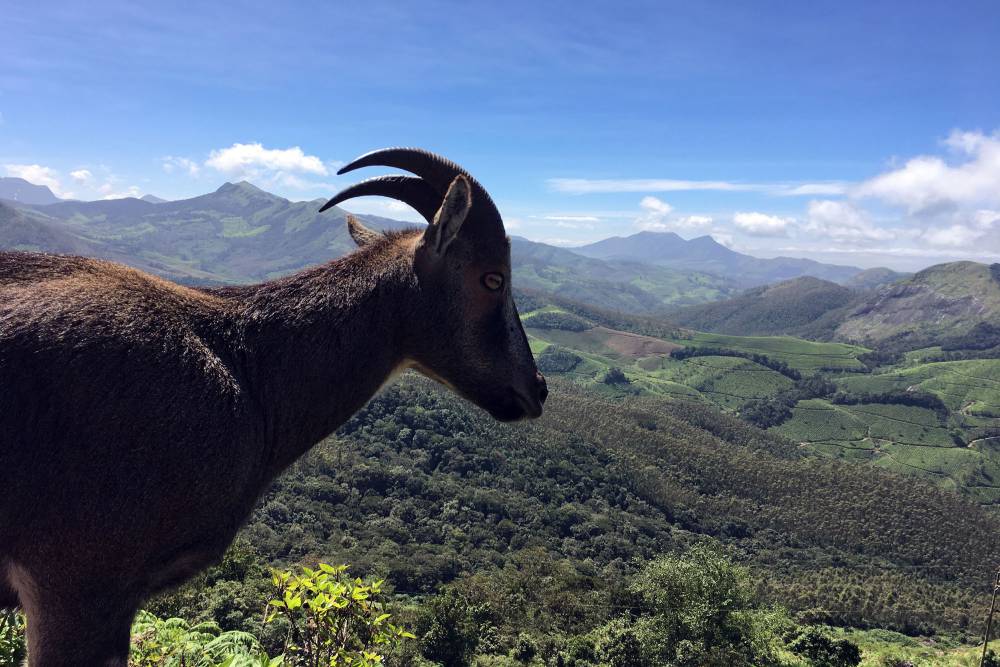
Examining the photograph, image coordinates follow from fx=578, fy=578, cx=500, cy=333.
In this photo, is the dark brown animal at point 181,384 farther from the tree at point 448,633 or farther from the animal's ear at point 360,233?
the tree at point 448,633

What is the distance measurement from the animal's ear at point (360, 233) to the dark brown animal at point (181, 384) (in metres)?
0.44

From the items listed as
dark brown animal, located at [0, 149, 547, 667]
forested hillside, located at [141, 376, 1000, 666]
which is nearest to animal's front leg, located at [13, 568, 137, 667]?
dark brown animal, located at [0, 149, 547, 667]

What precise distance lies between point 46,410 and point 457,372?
94.9 inches

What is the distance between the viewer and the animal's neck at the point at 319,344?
3.76 meters

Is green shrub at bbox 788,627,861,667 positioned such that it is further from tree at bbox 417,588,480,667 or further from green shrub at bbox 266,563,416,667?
green shrub at bbox 266,563,416,667

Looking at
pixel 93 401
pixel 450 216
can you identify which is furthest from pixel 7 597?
pixel 450 216

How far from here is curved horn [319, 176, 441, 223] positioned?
4.71 metres

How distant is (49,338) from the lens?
297 centimetres

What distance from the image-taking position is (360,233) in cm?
513

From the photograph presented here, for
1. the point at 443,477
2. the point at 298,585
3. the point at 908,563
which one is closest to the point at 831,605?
the point at 908,563

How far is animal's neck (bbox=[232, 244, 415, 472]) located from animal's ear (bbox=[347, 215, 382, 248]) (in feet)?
2.10

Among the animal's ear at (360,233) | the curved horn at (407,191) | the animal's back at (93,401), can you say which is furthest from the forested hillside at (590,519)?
the animal's back at (93,401)

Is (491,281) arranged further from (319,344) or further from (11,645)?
(11,645)

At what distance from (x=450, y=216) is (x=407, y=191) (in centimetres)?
94
